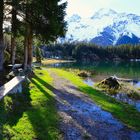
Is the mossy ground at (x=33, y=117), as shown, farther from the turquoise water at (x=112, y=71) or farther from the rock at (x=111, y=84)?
the turquoise water at (x=112, y=71)

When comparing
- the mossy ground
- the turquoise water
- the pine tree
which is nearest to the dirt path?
the mossy ground

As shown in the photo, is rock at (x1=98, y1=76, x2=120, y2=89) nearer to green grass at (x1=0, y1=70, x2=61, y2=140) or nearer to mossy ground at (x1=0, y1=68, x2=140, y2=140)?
mossy ground at (x1=0, y1=68, x2=140, y2=140)

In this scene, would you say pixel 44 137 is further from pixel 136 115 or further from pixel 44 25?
pixel 44 25

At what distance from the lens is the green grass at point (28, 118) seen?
1487 cm

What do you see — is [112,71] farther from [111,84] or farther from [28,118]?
[28,118]

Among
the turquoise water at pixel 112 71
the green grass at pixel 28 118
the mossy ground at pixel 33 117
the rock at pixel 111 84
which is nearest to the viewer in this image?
the green grass at pixel 28 118

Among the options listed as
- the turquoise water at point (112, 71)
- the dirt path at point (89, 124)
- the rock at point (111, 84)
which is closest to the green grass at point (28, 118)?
the dirt path at point (89, 124)

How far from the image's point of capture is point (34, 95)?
83.5ft

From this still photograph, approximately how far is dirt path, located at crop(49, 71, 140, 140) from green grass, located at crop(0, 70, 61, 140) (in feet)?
1.91

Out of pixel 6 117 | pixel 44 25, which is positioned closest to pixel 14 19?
pixel 44 25

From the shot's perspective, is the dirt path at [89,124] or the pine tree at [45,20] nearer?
the dirt path at [89,124]

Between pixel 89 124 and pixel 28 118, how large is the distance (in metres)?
3.36

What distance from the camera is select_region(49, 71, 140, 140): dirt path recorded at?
1622 cm

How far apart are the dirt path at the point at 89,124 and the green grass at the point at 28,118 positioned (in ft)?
1.91
